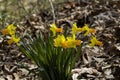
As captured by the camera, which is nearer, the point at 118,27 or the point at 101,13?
the point at 118,27

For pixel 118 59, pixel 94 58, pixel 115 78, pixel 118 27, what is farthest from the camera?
pixel 118 27

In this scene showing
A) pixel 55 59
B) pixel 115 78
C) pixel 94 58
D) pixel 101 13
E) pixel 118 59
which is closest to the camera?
pixel 55 59

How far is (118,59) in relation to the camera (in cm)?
331

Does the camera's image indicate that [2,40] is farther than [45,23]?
No

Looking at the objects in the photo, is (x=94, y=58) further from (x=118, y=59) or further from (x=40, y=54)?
(x=40, y=54)

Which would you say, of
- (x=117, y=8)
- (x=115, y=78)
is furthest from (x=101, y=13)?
(x=115, y=78)

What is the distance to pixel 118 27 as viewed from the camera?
13.4ft

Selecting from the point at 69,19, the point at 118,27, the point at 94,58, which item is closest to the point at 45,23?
the point at 69,19

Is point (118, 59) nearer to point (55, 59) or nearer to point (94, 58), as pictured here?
point (94, 58)

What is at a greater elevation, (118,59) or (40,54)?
(40,54)

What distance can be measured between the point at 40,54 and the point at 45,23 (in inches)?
90.0

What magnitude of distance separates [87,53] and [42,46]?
0.90 m

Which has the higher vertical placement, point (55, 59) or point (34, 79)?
point (55, 59)

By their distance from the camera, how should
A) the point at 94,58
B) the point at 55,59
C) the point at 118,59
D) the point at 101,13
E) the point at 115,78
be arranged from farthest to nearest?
the point at 101,13, the point at 94,58, the point at 118,59, the point at 115,78, the point at 55,59
